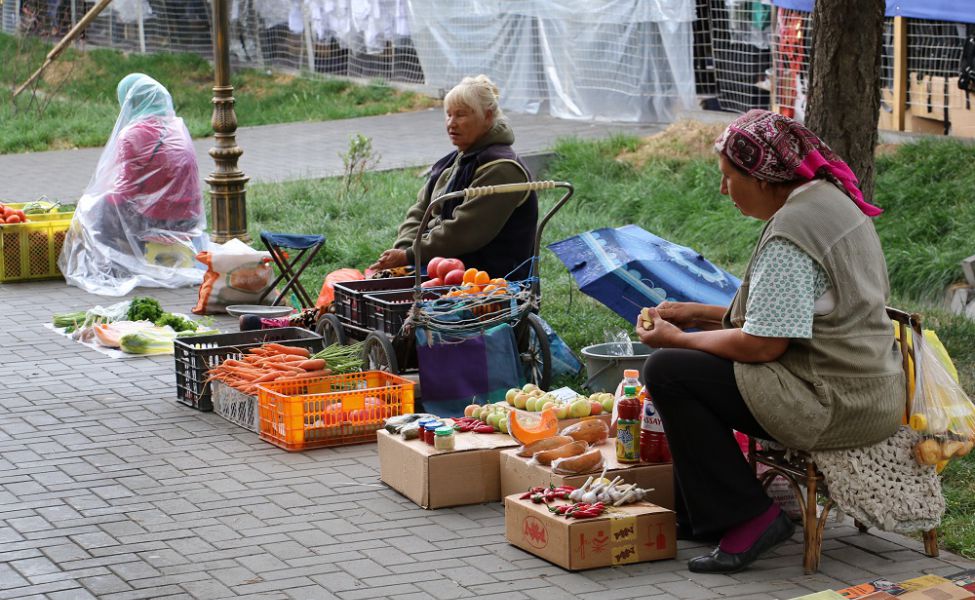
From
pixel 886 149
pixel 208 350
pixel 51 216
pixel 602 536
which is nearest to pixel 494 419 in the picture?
pixel 602 536

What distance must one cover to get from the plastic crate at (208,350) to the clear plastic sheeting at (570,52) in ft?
33.6

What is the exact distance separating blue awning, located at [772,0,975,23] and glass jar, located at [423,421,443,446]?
7.34m

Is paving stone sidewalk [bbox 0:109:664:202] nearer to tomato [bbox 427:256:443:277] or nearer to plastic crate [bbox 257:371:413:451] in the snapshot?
tomato [bbox 427:256:443:277]

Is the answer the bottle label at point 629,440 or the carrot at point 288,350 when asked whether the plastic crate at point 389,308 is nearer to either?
the carrot at point 288,350

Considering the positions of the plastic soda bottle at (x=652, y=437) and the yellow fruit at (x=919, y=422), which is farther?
the plastic soda bottle at (x=652, y=437)

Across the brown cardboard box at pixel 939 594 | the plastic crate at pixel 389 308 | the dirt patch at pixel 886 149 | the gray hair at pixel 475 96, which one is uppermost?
the gray hair at pixel 475 96

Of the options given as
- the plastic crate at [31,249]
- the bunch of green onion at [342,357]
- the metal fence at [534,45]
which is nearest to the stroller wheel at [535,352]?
the bunch of green onion at [342,357]

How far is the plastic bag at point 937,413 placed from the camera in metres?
4.74

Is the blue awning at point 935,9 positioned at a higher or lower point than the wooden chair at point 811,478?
higher

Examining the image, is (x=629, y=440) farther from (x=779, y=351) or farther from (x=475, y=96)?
(x=475, y=96)

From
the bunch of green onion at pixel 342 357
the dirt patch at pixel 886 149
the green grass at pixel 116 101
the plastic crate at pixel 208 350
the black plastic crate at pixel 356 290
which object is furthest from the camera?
the green grass at pixel 116 101

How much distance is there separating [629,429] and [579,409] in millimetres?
615

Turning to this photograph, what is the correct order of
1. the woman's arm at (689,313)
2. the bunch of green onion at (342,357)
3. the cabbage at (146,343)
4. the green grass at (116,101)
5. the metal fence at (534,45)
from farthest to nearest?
the green grass at (116,101) → the metal fence at (534,45) → the cabbage at (146,343) → the bunch of green onion at (342,357) → the woman's arm at (689,313)

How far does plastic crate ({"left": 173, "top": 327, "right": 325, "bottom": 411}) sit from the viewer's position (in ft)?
23.4
